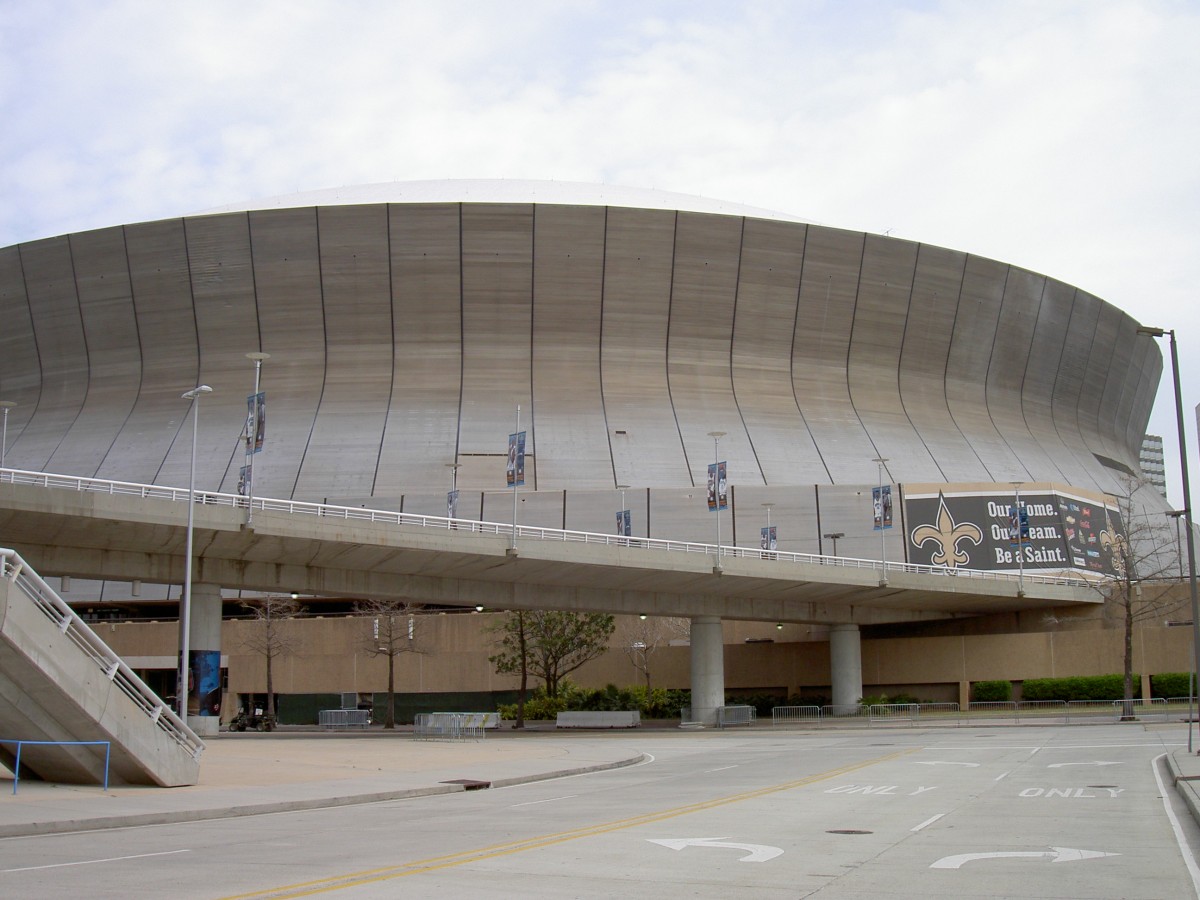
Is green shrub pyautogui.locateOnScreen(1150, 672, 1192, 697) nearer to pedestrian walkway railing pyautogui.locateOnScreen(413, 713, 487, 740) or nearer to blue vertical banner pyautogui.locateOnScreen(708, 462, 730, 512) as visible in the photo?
blue vertical banner pyautogui.locateOnScreen(708, 462, 730, 512)

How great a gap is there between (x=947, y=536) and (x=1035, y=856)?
52.2 meters

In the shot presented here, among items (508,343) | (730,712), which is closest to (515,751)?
(730,712)

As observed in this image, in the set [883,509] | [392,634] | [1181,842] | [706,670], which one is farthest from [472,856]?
[392,634]

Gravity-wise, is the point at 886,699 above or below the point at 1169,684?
below

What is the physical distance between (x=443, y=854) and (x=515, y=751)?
2071 cm

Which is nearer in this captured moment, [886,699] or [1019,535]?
[886,699]

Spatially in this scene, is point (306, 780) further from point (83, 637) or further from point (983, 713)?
point (983, 713)

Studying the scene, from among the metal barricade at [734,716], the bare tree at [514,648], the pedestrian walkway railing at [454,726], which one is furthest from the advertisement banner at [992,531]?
the pedestrian walkway railing at [454,726]

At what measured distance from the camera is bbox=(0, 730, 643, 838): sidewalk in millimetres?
15211

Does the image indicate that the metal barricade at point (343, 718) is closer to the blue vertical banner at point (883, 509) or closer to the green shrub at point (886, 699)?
the green shrub at point (886, 699)

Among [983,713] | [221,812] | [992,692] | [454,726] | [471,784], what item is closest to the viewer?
[221,812]

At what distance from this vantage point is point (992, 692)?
5459 centimetres

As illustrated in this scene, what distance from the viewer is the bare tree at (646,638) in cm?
6075

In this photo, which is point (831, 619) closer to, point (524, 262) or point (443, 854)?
point (524, 262)
